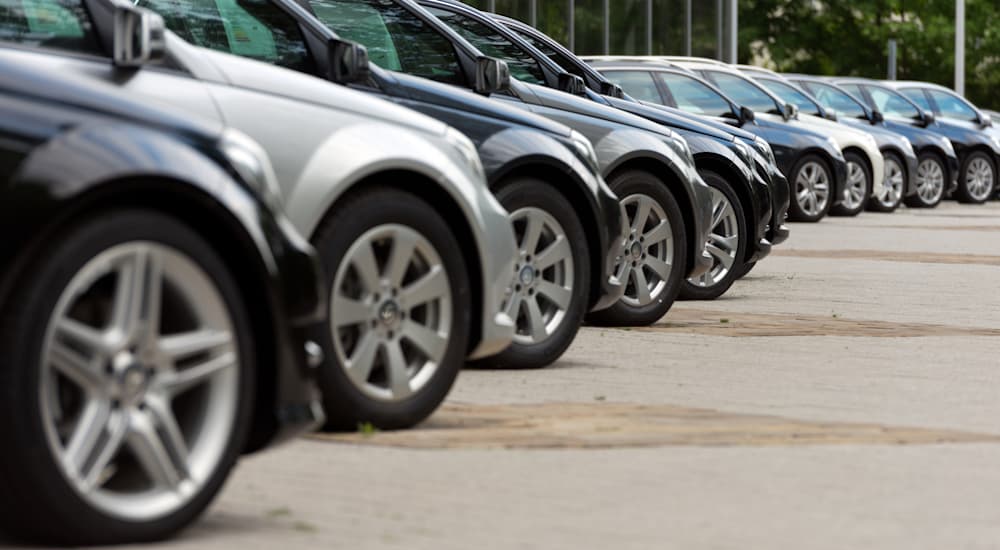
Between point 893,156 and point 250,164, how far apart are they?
23428 millimetres

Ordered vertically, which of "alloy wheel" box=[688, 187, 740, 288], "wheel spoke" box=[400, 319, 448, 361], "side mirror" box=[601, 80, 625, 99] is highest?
"side mirror" box=[601, 80, 625, 99]

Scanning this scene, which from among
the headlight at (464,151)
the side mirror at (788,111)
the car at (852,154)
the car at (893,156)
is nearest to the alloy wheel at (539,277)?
the headlight at (464,151)

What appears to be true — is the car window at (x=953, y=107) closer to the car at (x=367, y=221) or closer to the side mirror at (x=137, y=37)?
the car at (x=367, y=221)

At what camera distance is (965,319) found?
12336 mm

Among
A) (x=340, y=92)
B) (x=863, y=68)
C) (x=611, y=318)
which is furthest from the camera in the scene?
(x=863, y=68)

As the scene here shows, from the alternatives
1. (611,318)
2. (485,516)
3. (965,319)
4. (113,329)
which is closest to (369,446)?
(485,516)

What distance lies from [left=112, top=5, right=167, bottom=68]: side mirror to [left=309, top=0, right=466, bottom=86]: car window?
154 inches

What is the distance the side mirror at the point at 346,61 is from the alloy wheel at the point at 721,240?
5.22 m

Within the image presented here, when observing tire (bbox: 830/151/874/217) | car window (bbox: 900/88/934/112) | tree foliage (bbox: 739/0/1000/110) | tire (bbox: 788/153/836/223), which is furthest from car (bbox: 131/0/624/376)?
tree foliage (bbox: 739/0/1000/110)

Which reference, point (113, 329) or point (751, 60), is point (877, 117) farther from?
point (751, 60)

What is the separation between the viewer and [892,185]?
28125mm

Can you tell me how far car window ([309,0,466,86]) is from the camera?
1005 centimetres

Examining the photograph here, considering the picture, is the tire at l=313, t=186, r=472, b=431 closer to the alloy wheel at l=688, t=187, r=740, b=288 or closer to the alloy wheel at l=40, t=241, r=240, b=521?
the alloy wheel at l=40, t=241, r=240, b=521

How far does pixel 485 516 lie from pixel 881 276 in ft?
35.7
